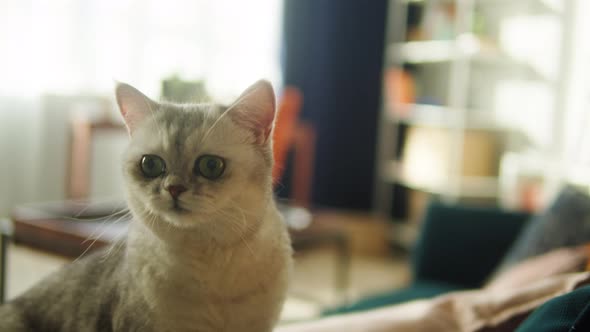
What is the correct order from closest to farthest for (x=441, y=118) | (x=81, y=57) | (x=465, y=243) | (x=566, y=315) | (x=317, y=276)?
(x=566, y=315) < (x=465, y=243) < (x=317, y=276) < (x=81, y=57) < (x=441, y=118)

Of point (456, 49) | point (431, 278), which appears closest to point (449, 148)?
point (456, 49)

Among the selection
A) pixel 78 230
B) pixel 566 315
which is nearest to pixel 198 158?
pixel 566 315

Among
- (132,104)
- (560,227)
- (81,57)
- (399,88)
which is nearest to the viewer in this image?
(132,104)

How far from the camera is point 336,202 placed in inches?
172

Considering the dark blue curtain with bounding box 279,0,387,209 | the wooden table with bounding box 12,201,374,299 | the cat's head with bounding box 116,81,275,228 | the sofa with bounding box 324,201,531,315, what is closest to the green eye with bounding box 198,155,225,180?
the cat's head with bounding box 116,81,275,228

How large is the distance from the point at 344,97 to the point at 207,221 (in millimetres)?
3490

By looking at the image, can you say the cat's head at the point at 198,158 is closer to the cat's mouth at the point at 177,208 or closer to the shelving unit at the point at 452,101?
the cat's mouth at the point at 177,208

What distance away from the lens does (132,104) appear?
96 centimetres

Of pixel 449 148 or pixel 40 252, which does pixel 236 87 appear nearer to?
pixel 449 148

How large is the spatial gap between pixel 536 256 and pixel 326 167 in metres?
2.62

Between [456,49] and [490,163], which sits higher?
[456,49]

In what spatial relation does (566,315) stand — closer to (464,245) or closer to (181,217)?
(181,217)

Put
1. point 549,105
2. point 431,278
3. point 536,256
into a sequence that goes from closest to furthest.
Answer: point 536,256, point 431,278, point 549,105

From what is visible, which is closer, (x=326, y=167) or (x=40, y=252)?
(x=40, y=252)
